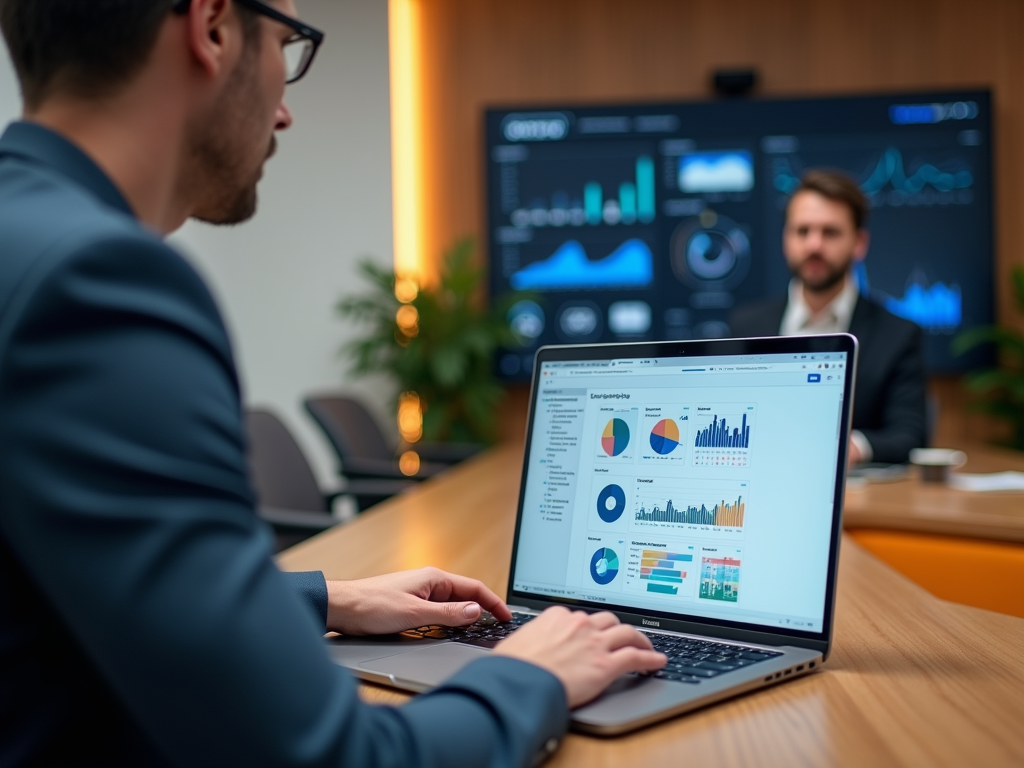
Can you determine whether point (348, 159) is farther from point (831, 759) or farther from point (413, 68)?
point (831, 759)

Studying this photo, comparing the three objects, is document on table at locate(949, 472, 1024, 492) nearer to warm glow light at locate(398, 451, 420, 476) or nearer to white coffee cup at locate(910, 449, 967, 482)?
white coffee cup at locate(910, 449, 967, 482)

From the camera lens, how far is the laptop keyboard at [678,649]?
907 mm

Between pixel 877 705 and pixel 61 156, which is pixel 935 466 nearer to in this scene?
pixel 877 705

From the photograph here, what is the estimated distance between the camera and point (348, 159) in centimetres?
574

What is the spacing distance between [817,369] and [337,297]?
16.3 feet

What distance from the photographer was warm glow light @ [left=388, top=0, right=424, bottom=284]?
571 cm

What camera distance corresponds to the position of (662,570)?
106 centimetres

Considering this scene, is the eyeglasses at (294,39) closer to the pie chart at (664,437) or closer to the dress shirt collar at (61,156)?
the dress shirt collar at (61,156)

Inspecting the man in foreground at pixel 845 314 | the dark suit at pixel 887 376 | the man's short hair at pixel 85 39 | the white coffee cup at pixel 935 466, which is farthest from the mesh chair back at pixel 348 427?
the man's short hair at pixel 85 39

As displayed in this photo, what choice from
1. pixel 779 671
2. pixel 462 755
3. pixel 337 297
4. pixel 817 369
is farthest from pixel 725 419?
pixel 337 297

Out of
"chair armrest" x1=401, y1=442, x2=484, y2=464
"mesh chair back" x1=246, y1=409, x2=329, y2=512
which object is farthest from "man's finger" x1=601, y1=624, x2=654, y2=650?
"chair armrest" x1=401, y1=442, x2=484, y2=464

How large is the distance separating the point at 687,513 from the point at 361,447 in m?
3.37

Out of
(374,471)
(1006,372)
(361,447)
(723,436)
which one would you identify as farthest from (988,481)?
(1006,372)

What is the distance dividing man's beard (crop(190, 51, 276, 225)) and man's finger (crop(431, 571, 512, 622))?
0.50 metres
